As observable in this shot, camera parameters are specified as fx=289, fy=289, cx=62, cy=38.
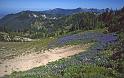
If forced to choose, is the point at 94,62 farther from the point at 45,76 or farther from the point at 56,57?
the point at 56,57

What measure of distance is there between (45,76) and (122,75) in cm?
584

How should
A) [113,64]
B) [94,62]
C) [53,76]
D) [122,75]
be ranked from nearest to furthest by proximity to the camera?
[122,75] → [53,76] → [113,64] → [94,62]

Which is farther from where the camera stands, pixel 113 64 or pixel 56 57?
pixel 56 57

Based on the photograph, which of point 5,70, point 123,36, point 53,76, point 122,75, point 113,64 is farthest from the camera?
point 123,36

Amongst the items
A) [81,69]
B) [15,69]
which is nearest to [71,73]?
[81,69]

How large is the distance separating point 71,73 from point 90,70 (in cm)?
147

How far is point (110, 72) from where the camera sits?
21516 mm

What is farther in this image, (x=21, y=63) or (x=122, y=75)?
(x=21, y=63)

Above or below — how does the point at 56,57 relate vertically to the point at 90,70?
below

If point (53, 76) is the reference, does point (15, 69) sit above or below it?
below

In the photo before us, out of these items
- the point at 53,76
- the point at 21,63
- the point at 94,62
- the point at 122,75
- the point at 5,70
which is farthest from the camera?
the point at 21,63

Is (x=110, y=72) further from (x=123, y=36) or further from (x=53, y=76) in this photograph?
(x=123, y=36)

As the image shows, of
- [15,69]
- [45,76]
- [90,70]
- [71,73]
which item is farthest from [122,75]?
[15,69]

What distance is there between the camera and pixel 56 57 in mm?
37281
